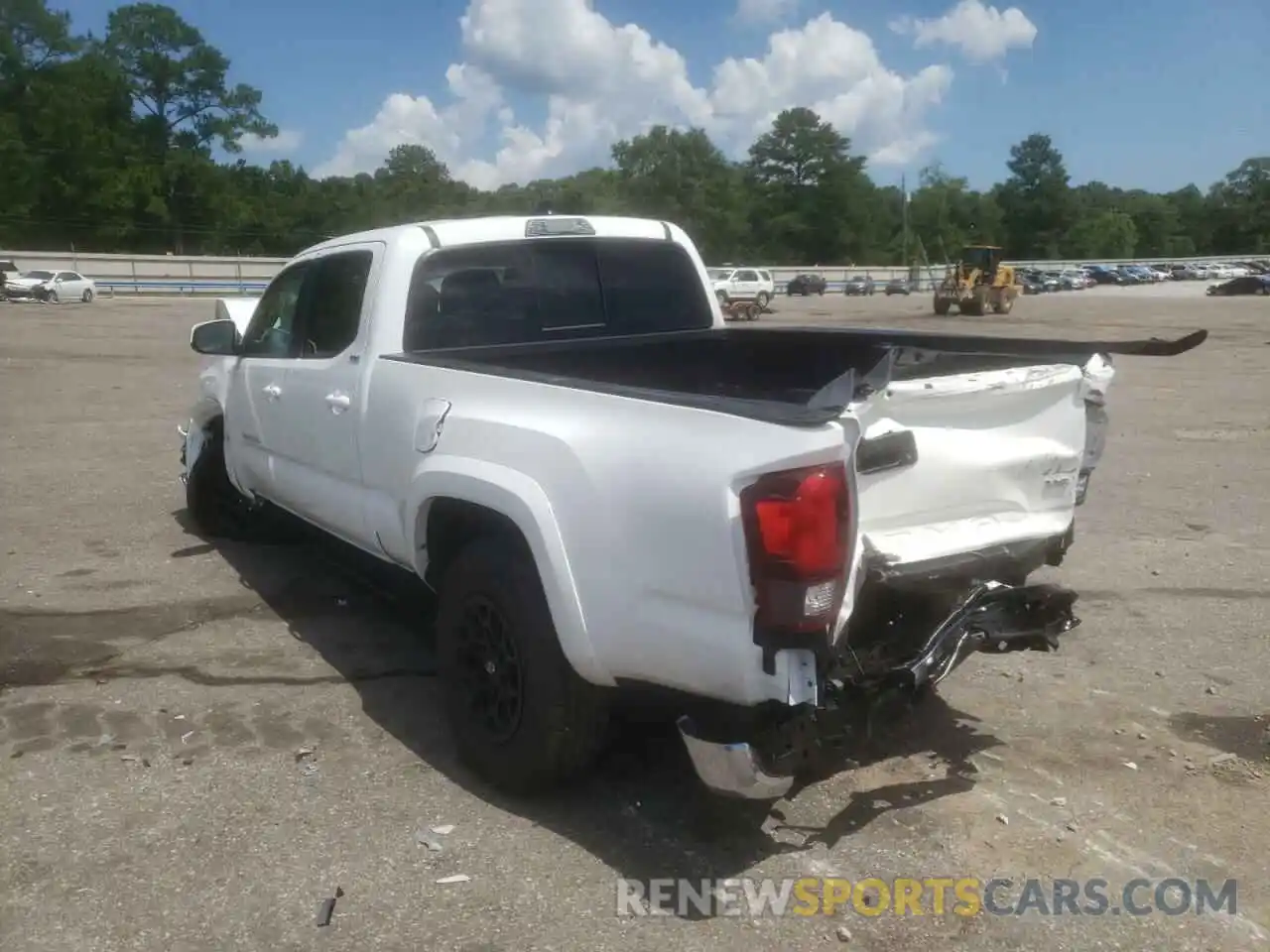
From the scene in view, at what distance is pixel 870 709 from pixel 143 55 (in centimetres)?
10989

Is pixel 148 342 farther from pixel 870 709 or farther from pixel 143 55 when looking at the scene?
pixel 143 55

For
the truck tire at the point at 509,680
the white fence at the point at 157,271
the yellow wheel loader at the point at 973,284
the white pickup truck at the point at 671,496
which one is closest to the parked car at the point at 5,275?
the white fence at the point at 157,271

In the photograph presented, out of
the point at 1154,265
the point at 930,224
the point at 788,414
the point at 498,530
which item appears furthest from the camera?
the point at 930,224

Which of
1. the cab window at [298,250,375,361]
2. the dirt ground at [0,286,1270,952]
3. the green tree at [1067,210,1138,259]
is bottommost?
the dirt ground at [0,286,1270,952]

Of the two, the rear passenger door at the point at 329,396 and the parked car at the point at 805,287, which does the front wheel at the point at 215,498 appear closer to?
the rear passenger door at the point at 329,396

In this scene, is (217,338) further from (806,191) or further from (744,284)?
(806,191)

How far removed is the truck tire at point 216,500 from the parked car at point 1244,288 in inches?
2764

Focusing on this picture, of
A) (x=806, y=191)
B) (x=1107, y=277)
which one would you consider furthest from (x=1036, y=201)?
(x=1107, y=277)

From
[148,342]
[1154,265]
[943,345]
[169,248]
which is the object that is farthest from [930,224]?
[943,345]

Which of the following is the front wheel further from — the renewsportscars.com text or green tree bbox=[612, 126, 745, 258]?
green tree bbox=[612, 126, 745, 258]

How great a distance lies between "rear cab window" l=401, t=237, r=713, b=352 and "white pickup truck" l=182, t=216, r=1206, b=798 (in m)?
0.02

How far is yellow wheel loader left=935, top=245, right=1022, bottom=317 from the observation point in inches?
1738

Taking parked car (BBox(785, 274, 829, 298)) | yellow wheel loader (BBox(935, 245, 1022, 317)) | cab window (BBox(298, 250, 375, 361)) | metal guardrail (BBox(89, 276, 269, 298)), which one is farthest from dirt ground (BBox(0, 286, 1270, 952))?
parked car (BBox(785, 274, 829, 298))

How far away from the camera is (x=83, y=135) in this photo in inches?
3420
